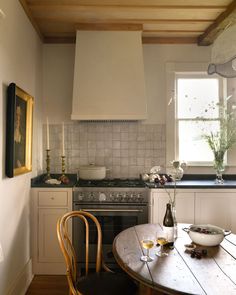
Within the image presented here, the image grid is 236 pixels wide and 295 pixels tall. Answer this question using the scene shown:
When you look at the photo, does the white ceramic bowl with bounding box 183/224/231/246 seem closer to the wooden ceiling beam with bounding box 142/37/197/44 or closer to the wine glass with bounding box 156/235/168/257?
the wine glass with bounding box 156/235/168/257

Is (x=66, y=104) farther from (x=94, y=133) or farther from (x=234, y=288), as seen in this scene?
(x=234, y=288)

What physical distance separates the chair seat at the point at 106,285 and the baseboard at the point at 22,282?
35.2 inches

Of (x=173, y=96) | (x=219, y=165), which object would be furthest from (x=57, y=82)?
(x=219, y=165)

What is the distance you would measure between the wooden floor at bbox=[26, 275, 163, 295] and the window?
2.01m

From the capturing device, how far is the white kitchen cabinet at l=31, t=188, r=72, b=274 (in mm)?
2898

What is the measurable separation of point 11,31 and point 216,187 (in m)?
2.46

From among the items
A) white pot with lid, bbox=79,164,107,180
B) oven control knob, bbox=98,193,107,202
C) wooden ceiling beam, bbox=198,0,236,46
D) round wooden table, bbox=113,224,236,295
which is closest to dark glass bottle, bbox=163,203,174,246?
round wooden table, bbox=113,224,236,295

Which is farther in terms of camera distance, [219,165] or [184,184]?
[219,165]

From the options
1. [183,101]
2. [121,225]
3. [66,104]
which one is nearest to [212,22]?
[183,101]

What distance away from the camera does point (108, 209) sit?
290cm

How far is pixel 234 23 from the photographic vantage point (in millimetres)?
1592

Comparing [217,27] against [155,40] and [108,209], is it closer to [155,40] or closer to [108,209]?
[155,40]

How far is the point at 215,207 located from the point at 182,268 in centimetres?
168

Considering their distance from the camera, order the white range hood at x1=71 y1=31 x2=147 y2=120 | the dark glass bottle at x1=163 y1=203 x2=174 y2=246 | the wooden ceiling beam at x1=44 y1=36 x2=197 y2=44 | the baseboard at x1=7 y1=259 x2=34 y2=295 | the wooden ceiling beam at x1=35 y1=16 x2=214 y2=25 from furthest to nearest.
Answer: the wooden ceiling beam at x1=44 y1=36 x2=197 y2=44 < the white range hood at x1=71 y1=31 x2=147 y2=120 < the wooden ceiling beam at x1=35 y1=16 x2=214 y2=25 < the baseboard at x1=7 y1=259 x2=34 y2=295 < the dark glass bottle at x1=163 y1=203 x2=174 y2=246
